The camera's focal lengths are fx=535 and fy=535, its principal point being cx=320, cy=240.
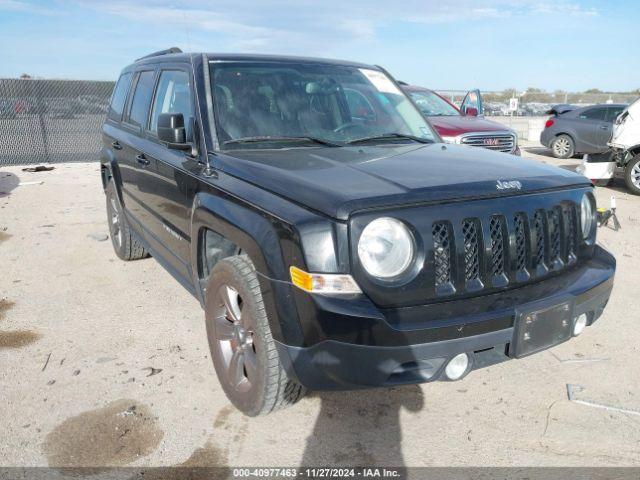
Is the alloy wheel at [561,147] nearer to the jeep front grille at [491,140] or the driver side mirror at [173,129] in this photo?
the jeep front grille at [491,140]

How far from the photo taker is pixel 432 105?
402 inches

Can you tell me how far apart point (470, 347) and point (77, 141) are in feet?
44.3

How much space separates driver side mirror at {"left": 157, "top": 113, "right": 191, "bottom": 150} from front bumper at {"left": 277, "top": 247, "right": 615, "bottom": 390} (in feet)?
4.97

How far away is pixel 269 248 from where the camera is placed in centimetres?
238

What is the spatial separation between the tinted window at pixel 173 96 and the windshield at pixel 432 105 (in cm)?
654

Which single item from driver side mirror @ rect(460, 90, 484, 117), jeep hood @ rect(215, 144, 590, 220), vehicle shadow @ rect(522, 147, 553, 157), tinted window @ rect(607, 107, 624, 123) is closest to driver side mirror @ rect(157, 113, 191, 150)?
jeep hood @ rect(215, 144, 590, 220)

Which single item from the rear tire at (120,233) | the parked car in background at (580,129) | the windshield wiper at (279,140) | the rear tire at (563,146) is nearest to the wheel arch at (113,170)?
the rear tire at (120,233)

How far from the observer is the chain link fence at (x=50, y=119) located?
12398mm

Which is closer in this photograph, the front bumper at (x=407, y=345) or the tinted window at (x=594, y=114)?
the front bumper at (x=407, y=345)

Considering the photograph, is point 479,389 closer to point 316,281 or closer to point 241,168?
point 316,281

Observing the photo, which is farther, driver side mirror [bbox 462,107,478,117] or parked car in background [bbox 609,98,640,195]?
driver side mirror [bbox 462,107,478,117]

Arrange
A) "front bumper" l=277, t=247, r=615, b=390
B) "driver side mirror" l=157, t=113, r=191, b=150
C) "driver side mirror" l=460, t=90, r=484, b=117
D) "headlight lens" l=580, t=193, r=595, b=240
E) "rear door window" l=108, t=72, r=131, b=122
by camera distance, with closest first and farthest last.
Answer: "front bumper" l=277, t=247, r=615, b=390
"headlight lens" l=580, t=193, r=595, b=240
"driver side mirror" l=157, t=113, r=191, b=150
"rear door window" l=108, t=72, r=131, b=122
"driver side mirror" l=460, t=90, r=484, b=117

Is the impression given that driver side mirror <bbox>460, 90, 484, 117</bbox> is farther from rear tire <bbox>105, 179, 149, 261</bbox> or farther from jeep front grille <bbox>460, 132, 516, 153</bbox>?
rear tire <bbox>105, 179, 149, 261</bbox>

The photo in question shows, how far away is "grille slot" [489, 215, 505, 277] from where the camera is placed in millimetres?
2473
